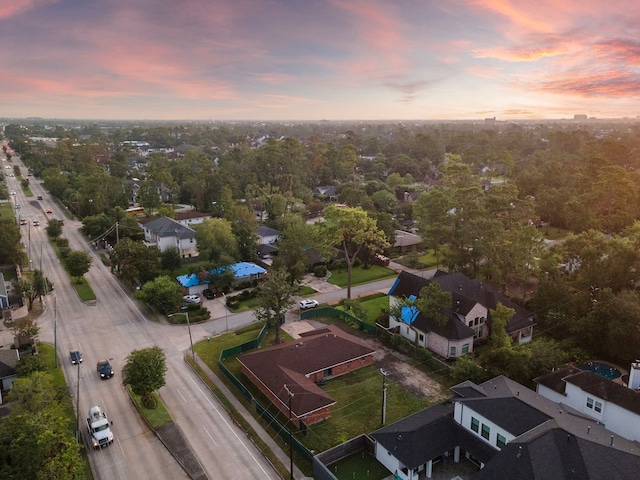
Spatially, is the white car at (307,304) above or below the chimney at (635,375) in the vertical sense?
below

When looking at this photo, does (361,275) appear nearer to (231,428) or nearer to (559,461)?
(231,428)

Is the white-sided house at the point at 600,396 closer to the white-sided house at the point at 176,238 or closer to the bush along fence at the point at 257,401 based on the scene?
the bush along fence at the point at 257,401

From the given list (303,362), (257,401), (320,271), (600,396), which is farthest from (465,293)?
(257,401)

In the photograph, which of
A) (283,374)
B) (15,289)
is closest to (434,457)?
(283,374)

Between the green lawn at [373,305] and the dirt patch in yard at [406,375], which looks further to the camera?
the green lawn at [373,305]

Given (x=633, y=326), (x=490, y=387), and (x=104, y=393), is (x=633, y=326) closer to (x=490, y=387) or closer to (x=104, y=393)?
(x=490, y=387)

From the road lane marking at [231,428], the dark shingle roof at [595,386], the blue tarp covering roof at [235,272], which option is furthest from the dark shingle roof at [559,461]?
the blue tarp covering roof at [235,272]
